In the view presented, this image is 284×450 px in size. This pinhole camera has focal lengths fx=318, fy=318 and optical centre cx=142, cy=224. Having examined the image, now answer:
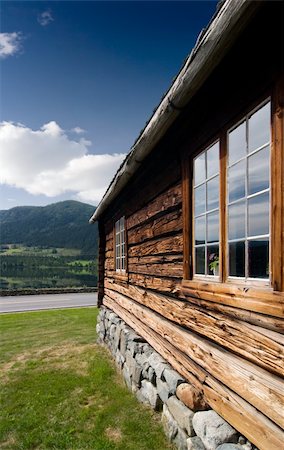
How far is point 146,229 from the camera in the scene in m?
5.11

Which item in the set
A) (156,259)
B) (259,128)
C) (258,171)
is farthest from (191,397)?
(259,128)

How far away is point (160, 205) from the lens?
442cm

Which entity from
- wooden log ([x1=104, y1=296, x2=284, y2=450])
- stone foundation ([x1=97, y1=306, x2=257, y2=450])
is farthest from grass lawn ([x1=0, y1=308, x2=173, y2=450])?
wooden log ([x1=104, y1=296, x2=284, y2=450])

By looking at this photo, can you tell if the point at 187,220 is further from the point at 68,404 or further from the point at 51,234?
the point at 51,234

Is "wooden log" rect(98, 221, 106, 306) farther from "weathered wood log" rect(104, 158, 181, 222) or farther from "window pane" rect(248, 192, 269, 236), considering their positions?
"window pane" rect(248, 192, 269, 236)

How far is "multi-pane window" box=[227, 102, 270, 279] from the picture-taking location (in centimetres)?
229

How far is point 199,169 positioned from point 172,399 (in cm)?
259

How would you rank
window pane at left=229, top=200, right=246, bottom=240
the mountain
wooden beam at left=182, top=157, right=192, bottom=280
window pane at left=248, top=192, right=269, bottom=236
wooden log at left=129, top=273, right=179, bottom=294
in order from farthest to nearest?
the mountain < wooden log at left=129, top=273, right=179, bottom=294 < wooden beam at left=182, top=157, right=192, bottom=280 < window pane at left=229, top=200, right=246, bottom=240 < window pane at left=248, top=192, right=269, bottom=236

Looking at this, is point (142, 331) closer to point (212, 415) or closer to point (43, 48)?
point (212, 415)

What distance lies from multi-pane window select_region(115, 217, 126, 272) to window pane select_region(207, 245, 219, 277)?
13.7 ft

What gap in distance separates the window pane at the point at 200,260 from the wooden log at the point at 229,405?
37.9 inches

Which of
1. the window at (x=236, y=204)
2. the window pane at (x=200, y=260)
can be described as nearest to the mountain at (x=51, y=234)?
the window pane at (x=200, y=260)

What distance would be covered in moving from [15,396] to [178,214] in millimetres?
4306

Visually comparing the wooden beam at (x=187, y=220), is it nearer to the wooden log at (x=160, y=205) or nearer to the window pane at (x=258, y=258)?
the wooden log at (x=160, y=205)
